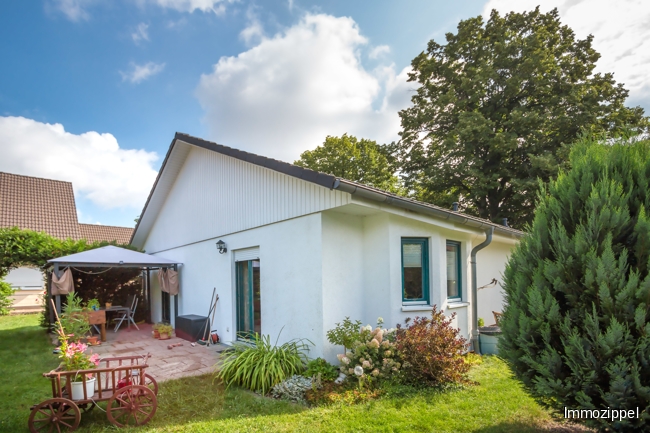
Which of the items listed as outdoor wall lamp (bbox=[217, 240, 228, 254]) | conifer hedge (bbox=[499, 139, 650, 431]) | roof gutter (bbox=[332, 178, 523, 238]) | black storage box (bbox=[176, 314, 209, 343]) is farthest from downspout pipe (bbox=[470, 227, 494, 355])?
black storage box (bbox=[176, 314, 209, 343])

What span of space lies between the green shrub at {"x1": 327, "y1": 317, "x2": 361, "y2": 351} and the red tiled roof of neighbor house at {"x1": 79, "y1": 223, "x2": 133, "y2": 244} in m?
24.8

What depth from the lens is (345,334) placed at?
236 inches

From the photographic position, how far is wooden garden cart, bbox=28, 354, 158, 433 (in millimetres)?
4125

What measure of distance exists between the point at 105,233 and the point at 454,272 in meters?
27.4

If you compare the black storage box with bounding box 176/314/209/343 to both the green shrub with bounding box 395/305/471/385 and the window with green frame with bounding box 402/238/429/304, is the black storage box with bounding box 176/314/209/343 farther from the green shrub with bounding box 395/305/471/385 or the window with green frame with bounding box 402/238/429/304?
the green shrub with bounding box 395/305/471/385

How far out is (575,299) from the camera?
3189 mm

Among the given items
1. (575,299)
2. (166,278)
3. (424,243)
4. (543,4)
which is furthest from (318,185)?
(543,4)

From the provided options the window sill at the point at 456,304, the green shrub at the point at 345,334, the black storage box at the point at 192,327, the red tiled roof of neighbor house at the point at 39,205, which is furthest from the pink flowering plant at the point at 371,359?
the red tiled roof of neighbor house at the point at 39,205

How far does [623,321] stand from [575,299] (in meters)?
0.36

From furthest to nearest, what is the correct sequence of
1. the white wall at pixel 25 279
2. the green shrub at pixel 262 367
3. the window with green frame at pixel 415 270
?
1. the white wall at pixel 25 279
2. the window with green frame at pixel 415 270
3. the green shrub at pixel 262 367

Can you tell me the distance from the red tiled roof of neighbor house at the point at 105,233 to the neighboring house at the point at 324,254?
20.3 meters

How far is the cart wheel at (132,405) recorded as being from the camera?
4.34 m

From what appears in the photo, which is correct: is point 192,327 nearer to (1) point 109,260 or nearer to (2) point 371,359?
(1) point 109,260

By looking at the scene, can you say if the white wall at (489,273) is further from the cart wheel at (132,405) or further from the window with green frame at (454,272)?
the cart wheel at (132,405)
